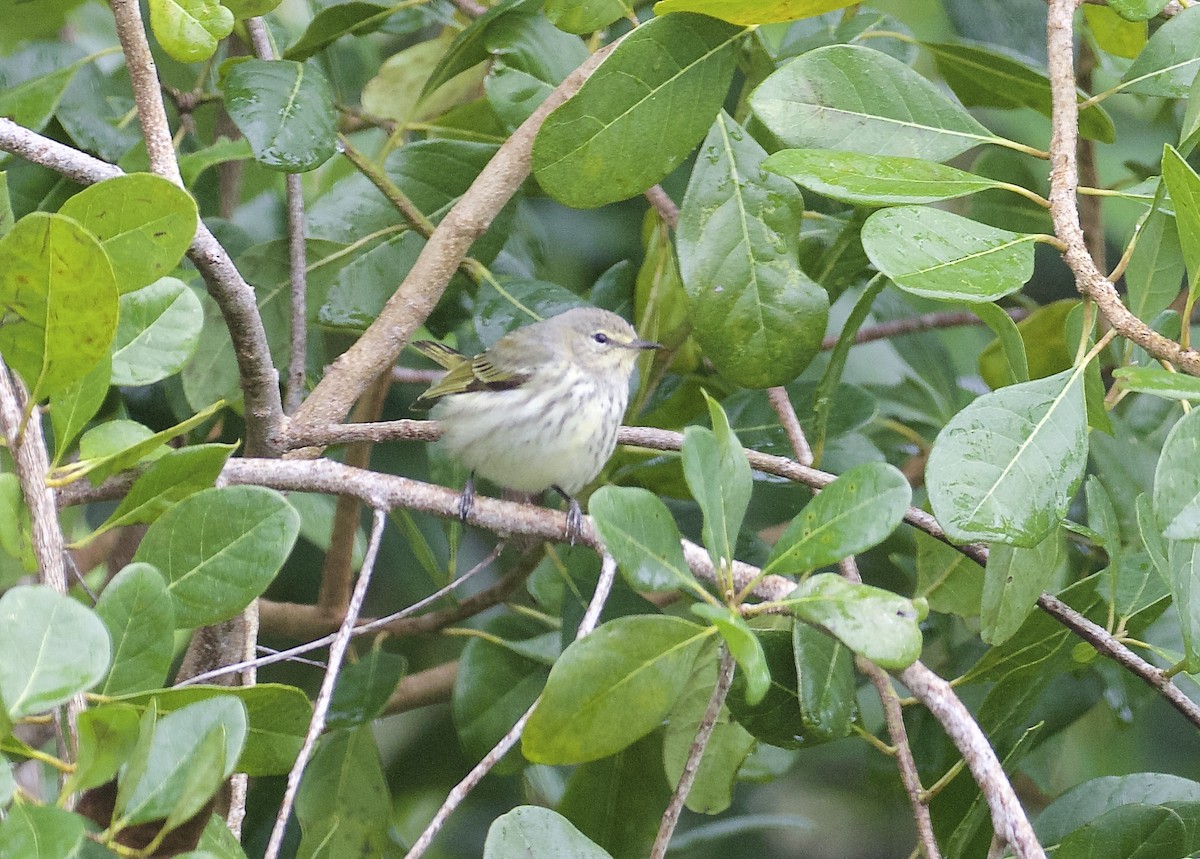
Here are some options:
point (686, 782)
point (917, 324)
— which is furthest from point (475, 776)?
point (917, 324)

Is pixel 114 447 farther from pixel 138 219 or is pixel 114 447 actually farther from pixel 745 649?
pixel 745 649

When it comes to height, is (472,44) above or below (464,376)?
above

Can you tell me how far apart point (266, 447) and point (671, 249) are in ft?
3.15

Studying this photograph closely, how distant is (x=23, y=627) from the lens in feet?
3.13

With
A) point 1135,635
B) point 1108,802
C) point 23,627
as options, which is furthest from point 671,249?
point 23,627

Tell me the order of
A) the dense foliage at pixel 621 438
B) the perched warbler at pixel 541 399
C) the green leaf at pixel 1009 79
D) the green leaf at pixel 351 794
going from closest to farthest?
the dense foliage at pixel 621 438, the green leaf at pixel 1009 79, the green leaf at pixel 351 794, the perched warbler at pixel 541 399

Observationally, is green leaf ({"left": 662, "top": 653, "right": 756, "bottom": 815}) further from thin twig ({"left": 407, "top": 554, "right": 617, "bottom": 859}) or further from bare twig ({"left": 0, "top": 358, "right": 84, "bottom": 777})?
bare twig ({"left": 0, "top": 358, "right": 84, "bottom": 777})

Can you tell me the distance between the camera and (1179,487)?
110cm

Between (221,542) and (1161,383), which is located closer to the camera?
(1161,383)

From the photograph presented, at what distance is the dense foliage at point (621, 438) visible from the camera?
1183 millimetres

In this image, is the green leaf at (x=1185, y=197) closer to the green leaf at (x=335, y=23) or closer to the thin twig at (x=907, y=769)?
the thin twig at (x=907, y=769)

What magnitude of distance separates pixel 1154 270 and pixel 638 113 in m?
0.74

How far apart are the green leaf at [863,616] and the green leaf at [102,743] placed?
0.62 m

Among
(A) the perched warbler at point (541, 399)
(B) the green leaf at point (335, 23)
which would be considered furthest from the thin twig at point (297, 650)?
(B) the green leaf at point (335, 23)
